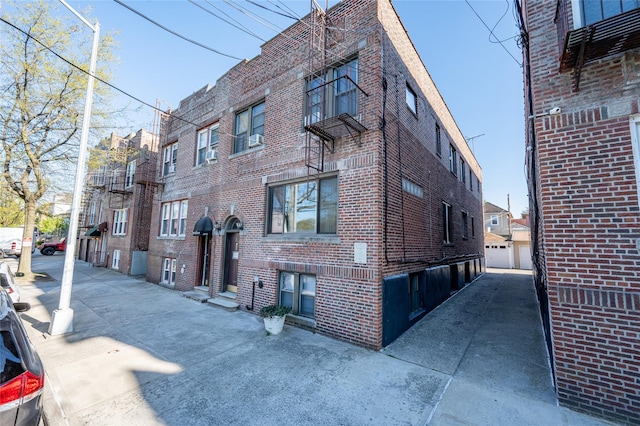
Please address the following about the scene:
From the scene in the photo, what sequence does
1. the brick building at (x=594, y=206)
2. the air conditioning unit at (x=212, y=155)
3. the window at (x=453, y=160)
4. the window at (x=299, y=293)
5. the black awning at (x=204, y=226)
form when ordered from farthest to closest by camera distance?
1. the window at (x=453, y=160)
2. the air conditioning unit at (x=212, y=155)
3. the black awning at (x=204, y=226)
4. the window at (x=299, y=293)
5. the brick building at (x=594, y=206)

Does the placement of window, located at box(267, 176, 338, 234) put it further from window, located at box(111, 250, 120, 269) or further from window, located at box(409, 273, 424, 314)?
window, located at box(111, 250, 120, 269)

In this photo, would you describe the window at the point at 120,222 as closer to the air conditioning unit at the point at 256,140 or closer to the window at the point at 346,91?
the air conditioning unit at the point at 256,140

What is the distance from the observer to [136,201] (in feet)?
53.7

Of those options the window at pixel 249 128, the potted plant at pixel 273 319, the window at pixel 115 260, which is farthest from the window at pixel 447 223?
the window at pixel 115 260

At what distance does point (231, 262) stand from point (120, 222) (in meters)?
13.2

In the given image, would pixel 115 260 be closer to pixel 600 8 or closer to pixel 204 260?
pixel 204 260

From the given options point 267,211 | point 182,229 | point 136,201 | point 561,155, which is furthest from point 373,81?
point 136,201

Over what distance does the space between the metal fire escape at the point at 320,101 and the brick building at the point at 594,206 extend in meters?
3.64

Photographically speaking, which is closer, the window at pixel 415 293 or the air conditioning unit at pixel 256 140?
the window at pixel 415 293

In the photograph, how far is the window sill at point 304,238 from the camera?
664cm

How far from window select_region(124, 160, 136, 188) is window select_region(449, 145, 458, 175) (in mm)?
18643

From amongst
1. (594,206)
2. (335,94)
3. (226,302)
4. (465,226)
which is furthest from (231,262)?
(465,226)

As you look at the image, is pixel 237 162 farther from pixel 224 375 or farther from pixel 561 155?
pixel 561 155

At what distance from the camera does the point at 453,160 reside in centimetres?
1383
